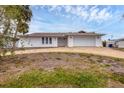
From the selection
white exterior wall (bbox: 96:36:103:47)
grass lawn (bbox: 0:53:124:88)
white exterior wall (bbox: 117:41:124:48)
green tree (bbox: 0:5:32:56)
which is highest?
green tree (bbox: 0:5:32:56)

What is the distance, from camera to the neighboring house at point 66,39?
30.2 metres

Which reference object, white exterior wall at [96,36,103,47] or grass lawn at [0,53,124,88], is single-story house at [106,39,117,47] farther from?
grass lawn at [0,53,124,88]

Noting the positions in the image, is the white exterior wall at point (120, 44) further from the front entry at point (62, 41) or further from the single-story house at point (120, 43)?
the front entry at point (62, 41)

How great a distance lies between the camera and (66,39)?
106ft

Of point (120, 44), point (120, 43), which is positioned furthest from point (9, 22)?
point (120, 44)

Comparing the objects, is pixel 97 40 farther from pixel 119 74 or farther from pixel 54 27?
pixel 119 74

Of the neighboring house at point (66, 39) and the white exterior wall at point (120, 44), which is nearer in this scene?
the neighboring house at point (66, 39)

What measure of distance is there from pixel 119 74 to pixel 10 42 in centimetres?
514

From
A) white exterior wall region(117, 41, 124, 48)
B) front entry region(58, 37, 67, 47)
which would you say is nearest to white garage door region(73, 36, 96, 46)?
front entry region(58, 37, 67, 47)

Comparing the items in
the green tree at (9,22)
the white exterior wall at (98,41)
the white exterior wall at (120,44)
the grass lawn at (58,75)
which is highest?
the green tree at (9,22)

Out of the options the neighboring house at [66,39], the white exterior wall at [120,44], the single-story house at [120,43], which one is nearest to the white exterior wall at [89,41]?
the neighboring house at [66,39]

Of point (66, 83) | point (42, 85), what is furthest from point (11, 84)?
point (66, 83)

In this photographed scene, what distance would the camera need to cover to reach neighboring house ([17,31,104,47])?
1189 inches

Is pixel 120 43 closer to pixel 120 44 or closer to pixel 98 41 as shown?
pixel 120 44
